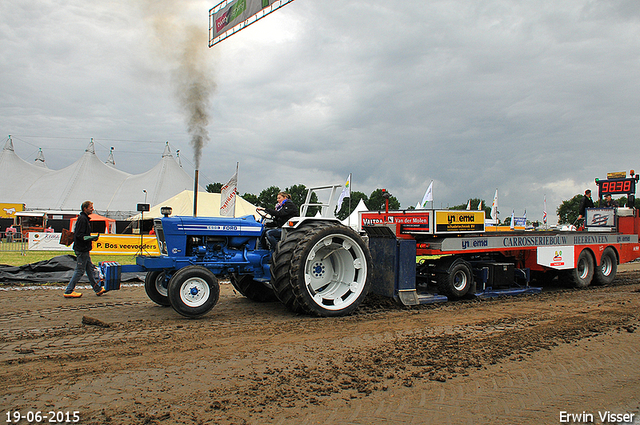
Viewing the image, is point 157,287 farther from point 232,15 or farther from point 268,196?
point 268,196

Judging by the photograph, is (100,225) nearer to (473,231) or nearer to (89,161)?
(89,161)

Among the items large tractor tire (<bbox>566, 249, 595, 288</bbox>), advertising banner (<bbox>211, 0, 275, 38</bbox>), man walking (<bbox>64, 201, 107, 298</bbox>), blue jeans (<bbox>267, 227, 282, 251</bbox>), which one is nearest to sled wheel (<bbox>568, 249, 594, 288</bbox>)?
large tractor tire (<bbox>566, 249, 595, 288</bbox>)

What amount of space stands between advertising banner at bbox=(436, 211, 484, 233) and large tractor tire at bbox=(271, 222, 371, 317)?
1.72 meters

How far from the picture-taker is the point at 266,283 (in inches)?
265

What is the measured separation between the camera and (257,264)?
642 cm

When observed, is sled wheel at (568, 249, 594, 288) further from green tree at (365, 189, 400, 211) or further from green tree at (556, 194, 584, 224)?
green tree at (556, 194, 584, 224)

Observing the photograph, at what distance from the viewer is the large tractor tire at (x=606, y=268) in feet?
31.8

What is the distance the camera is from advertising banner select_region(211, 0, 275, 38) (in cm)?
1669

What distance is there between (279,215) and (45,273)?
633cm

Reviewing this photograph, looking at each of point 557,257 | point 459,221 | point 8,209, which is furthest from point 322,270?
point 8,209

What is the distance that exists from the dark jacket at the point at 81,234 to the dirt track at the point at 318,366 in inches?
54.2

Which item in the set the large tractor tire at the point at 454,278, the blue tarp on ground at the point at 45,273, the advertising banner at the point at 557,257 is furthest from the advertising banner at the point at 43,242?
the advertising banner at the point at 557,257

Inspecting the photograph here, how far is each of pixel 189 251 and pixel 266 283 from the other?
50.4 inches

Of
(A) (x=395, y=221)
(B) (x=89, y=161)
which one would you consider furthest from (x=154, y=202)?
(A) (x=395, y=221)
